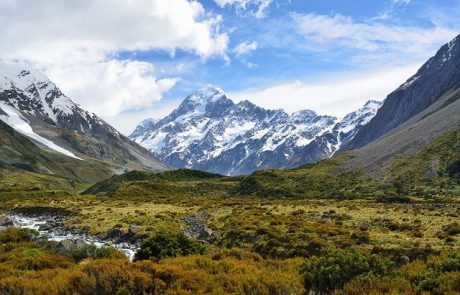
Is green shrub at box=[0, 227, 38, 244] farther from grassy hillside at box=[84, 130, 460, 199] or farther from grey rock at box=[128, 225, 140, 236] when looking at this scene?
grassy hillside at box=[84, 130, 460, 199]

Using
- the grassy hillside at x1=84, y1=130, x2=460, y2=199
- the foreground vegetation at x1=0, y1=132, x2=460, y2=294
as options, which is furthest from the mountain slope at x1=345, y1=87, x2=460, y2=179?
the foreground vegetation at x1=0, y1=132, x2=460, y2=294

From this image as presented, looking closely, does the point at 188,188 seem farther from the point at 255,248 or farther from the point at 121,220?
the point at 255,248

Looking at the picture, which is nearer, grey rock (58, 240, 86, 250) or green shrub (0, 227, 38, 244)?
grey rock (58, 240, 86, 250)

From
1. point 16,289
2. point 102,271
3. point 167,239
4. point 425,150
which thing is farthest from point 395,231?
point 425,150

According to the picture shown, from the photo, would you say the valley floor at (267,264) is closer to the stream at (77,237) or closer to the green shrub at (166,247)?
the green shrub at (166,247)

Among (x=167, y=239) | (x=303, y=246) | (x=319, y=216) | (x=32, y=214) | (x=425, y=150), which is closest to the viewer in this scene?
(x=167, y=239)

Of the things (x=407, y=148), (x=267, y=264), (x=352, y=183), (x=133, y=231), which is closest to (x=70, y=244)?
(x=133, y=231)

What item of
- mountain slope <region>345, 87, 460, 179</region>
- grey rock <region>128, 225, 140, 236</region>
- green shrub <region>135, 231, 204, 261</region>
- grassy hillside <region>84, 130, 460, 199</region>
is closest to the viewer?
green shrub <region>135, 231, 204, 261</region>

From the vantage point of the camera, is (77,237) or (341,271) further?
(77,237)

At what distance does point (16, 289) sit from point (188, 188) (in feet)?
377

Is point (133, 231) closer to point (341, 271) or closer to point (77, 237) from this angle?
point (77, 237)

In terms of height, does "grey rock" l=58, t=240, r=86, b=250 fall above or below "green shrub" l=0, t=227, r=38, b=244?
below

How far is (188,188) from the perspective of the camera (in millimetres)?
130125

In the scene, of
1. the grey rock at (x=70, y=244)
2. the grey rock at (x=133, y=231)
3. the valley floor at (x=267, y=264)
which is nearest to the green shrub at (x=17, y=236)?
the valley floor at (x=267, y=264)
